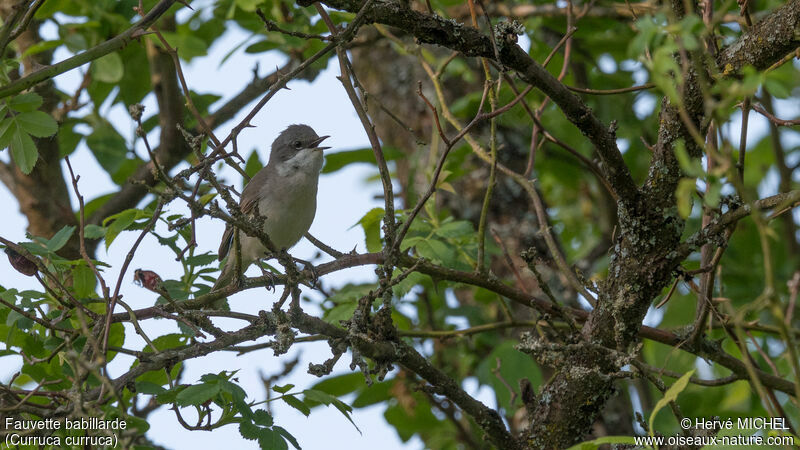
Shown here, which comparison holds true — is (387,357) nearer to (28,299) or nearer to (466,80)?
(28,299)

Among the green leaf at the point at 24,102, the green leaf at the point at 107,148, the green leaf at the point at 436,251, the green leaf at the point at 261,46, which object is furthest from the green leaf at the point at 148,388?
the green leaf at the point at 107,148

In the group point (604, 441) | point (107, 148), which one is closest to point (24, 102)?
point (107, 148)

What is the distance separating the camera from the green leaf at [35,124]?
3.31m

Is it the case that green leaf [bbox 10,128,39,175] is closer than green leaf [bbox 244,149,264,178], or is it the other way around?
green leaf [bbox 10,128,39,175]

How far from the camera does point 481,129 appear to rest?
22.1ft

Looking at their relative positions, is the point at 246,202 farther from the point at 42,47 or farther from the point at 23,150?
the point at 23,150

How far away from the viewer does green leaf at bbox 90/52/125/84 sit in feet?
15.3

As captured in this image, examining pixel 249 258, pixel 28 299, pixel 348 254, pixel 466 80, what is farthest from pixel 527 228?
pixel 28 299

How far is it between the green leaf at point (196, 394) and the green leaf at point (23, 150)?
1203 millimetres

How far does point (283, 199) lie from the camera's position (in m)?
5.07

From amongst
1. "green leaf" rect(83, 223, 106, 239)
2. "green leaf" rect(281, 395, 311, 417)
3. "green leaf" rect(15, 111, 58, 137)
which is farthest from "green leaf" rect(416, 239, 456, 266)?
"green leaf" rect(15, 111, 58, 137)

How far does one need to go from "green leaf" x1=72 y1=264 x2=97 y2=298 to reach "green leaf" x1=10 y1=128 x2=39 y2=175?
1.67 ft

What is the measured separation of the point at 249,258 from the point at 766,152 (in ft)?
16.4

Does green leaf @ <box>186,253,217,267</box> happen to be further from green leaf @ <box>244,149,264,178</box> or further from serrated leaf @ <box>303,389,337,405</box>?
green leaf @ <box>244,149,264,178</box>
